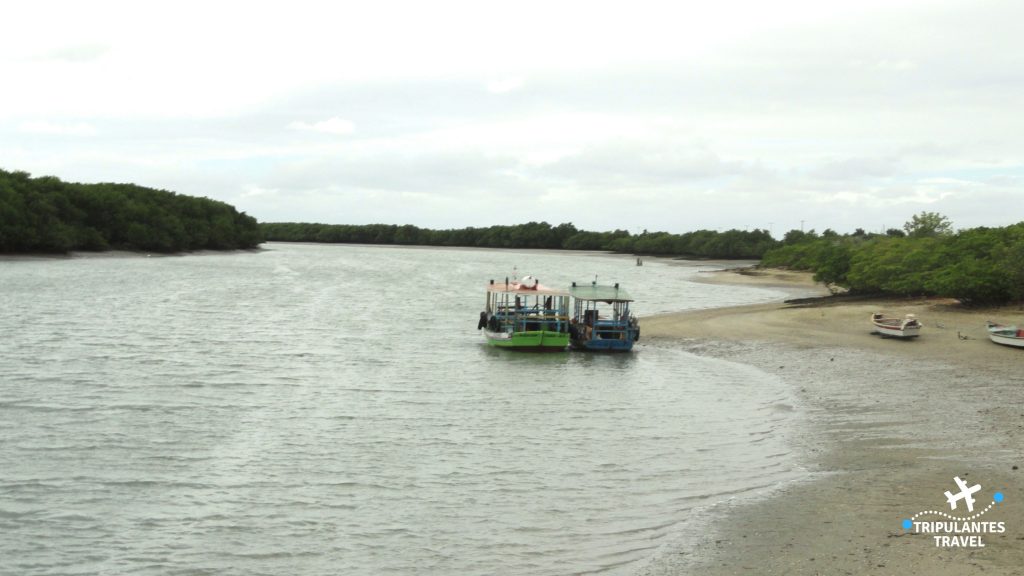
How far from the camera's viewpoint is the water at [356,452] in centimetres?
1522

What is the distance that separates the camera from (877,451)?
21.0 m

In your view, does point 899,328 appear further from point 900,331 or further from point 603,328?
point 603,328

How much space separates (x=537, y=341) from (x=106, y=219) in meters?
115

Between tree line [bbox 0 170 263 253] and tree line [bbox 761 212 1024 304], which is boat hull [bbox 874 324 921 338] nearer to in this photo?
tree line [bbox 761 212 1024 304]

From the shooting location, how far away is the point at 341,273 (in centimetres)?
11675

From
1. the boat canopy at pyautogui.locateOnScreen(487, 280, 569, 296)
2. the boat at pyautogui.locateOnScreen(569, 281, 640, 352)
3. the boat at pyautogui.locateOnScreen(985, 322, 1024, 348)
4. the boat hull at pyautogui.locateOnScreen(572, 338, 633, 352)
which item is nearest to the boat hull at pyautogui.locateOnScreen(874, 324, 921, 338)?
the boat at pyautogui.locateOnScreen(985, 322, 1024, 348)

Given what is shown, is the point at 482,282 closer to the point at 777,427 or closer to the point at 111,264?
the point at 111,264

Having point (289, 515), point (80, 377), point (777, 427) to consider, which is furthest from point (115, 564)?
point (80, 377)

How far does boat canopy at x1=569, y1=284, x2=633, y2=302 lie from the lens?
4247 centimetres

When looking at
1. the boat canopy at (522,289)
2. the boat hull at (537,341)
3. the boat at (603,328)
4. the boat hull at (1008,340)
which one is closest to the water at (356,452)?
the boat hull at (537,341)

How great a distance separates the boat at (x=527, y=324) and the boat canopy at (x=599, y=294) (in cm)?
80

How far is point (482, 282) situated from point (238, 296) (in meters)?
37.9

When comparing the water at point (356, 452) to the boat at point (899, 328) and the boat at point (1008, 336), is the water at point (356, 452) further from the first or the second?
the boat at point (1008, 336)

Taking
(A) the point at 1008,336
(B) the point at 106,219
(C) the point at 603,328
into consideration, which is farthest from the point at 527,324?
(B) the point at 106,219
